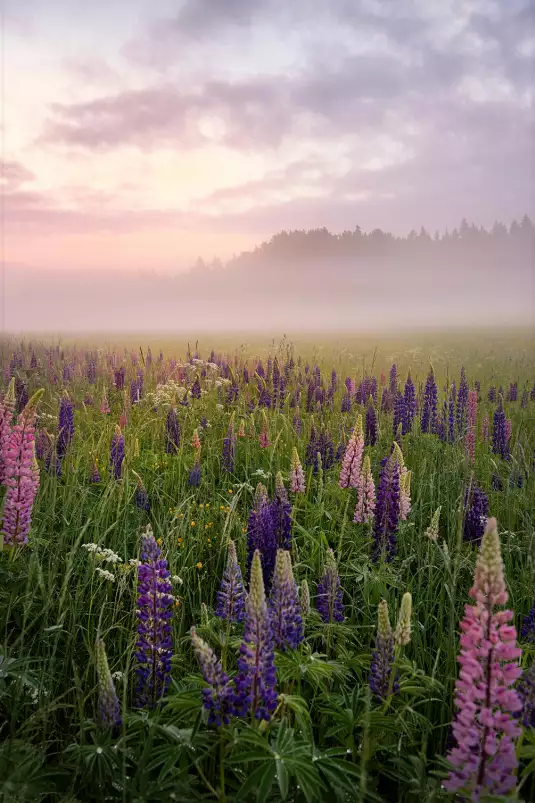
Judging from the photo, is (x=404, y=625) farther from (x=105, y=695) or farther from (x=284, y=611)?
(x=105, y=695)

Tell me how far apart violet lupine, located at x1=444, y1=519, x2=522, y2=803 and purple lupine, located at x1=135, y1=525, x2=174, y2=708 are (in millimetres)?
1180

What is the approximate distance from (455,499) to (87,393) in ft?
21.0

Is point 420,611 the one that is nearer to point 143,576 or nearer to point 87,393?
point 143,576

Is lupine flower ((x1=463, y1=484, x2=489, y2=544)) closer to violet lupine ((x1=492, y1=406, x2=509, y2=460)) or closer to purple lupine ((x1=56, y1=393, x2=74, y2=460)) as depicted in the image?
violet lupine ((x1=492, y1=406, x2=509, y2=460))

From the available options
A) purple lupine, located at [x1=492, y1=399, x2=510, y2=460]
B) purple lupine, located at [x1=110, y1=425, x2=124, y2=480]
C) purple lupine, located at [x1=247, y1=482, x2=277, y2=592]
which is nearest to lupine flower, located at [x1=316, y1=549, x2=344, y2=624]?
purple lupine, located at [x1=247, y1=482, x2=277, y2=592]

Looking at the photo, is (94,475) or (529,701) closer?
(529,701)

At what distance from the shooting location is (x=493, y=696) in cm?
151

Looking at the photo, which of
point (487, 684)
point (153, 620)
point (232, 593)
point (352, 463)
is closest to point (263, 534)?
point (232, 593)

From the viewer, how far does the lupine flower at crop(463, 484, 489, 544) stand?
12.9ft

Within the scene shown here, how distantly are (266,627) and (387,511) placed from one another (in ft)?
6.44

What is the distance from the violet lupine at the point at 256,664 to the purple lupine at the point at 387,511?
6.22 feet

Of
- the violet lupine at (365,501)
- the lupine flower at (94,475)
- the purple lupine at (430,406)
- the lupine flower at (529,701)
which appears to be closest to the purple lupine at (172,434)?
the lupine flower at (94,475)

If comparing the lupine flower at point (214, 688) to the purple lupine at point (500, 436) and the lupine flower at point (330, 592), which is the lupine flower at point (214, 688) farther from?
the purple lupine at point (500, 436)

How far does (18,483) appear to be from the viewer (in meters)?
2.99
